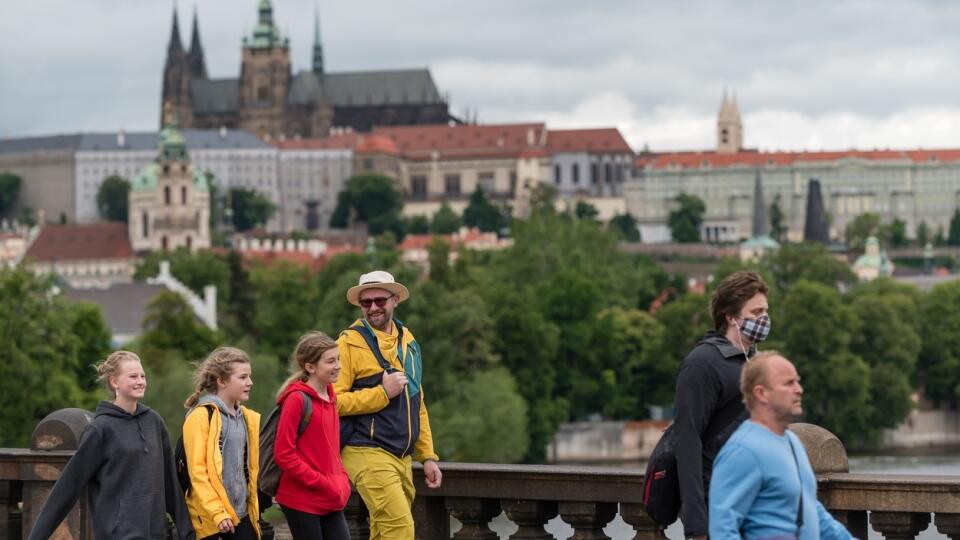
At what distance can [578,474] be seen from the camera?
1230cm

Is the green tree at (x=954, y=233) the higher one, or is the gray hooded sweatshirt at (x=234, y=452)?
the gray hooded sweatshirt at (x=234, y=452)

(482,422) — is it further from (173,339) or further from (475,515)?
(475,515)

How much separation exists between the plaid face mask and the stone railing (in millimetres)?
923

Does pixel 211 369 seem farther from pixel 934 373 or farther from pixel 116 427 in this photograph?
pixel 934 373

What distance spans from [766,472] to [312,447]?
2.96m

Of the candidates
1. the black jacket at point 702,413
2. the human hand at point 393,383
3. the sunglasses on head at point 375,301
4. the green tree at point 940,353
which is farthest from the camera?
the green tree at point 940,353

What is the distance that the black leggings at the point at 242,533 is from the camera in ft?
38.0

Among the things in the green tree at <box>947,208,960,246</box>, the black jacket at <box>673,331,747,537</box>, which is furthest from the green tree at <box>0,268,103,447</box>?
the green tree at <box>947,208,960,246</box>

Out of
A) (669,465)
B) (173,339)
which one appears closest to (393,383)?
(669,465)

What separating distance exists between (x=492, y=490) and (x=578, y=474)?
0.60 metres

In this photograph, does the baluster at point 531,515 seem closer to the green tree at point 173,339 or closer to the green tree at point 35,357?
the green tree at point 35,357

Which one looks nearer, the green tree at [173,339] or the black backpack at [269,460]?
the black backpack at [269,460]

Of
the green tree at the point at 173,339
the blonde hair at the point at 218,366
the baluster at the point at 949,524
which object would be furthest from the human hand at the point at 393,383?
the green tree at the point at 173,339

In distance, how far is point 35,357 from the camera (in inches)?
2318
